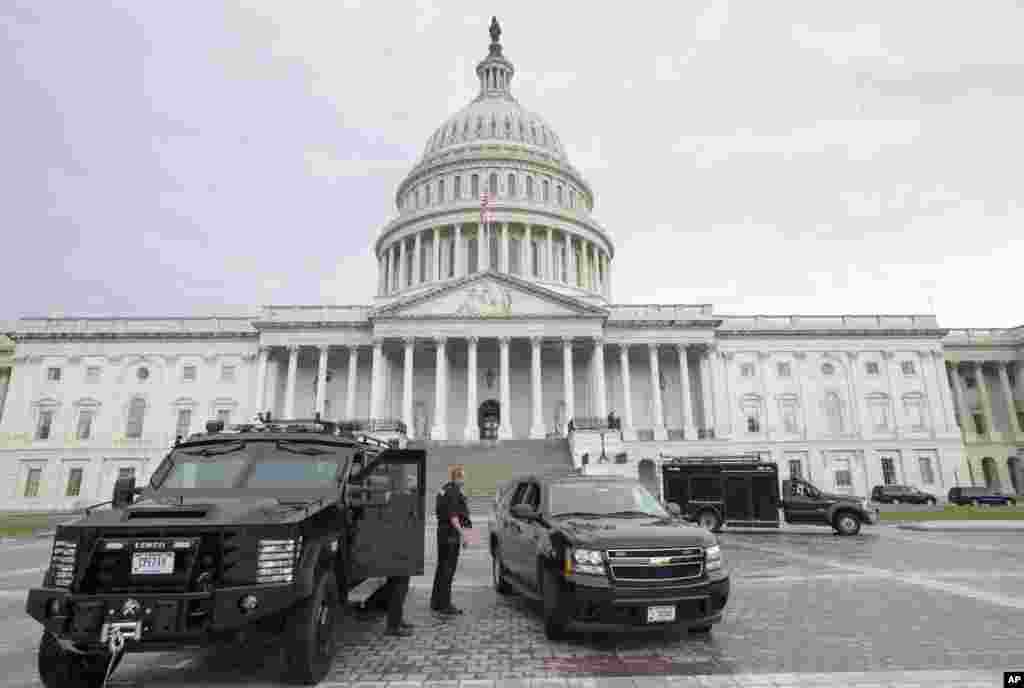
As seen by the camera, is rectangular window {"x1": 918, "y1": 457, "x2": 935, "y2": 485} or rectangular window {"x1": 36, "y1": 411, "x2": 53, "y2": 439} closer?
rectangular window {"x1": 36, "y1": 411, "x2": 53, "y2": 439}

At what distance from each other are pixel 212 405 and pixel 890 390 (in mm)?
59569

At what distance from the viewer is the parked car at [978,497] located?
41375 millimetres

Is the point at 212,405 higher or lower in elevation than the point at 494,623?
higher

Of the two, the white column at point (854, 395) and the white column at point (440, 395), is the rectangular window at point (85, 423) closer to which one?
the white column at point (440, 395)

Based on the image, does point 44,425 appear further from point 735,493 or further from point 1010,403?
point 1010,403

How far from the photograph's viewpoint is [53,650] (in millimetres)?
5395

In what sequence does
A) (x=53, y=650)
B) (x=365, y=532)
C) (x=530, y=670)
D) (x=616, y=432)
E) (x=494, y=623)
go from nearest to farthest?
1. (x=53, y=650)
2. (x=530, y=670)
3. (x=365, y=532)
4. (x=494, y=623)
5. (x=616, y=432)

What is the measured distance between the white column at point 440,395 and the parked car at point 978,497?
37967mm

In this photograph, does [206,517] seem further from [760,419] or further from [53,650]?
[760,419]

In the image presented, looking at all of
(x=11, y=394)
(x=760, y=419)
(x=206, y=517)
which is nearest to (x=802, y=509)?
(x=206, y=517)

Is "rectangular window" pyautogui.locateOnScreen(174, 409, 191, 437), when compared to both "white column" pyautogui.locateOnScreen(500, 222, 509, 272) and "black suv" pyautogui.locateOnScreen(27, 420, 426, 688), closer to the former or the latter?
"white column" pyautogui.locateOnScreen(500, 222, 509, 272)

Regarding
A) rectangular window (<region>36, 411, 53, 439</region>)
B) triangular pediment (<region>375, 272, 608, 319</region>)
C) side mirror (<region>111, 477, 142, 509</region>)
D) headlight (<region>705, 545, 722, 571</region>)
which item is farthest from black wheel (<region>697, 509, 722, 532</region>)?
rectangular window (<region>36, 411, 53, 439</region>)

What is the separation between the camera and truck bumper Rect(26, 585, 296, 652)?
4918 mm

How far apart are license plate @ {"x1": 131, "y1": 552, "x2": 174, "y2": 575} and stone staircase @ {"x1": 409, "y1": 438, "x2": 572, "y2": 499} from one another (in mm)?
28682
